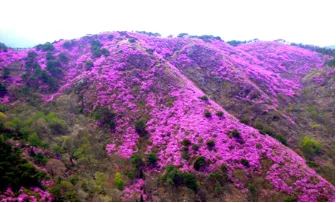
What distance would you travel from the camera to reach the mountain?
2219cm

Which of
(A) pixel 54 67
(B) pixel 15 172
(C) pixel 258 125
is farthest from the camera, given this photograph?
(A) pixel 54 67

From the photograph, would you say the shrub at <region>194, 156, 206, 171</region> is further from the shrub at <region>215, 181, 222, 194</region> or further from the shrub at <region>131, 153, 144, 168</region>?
the shrub at <region>131, 153, 144, 168</region>

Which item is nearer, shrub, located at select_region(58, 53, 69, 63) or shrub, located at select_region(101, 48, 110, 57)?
shrub, located at select_region(101, 48, 110, 57)

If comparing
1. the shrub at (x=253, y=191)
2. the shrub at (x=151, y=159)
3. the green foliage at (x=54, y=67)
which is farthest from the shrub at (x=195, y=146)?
the green foliage at (x=54, y=67)

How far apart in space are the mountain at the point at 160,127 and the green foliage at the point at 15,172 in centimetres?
11

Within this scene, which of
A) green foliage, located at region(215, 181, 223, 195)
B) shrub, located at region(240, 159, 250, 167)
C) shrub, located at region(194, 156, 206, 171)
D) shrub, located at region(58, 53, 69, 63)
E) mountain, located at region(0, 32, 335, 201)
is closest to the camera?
mountain, located at region(0, 32, 335, 201)

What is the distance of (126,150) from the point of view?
1141 inches

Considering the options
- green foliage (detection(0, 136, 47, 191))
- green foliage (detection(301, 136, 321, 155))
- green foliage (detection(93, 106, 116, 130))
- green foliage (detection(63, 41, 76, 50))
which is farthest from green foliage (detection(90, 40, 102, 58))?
green foliage (detection(301, 136, 321, 155))

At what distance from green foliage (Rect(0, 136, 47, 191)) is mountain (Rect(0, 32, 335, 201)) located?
11 centimetres

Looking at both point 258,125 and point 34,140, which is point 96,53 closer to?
point 34,140

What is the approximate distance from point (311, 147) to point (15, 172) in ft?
120

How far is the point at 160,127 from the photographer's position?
32.8 m

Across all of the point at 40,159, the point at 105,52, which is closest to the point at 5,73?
the point at 105,52

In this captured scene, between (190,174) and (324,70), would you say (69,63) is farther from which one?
(324,70)
